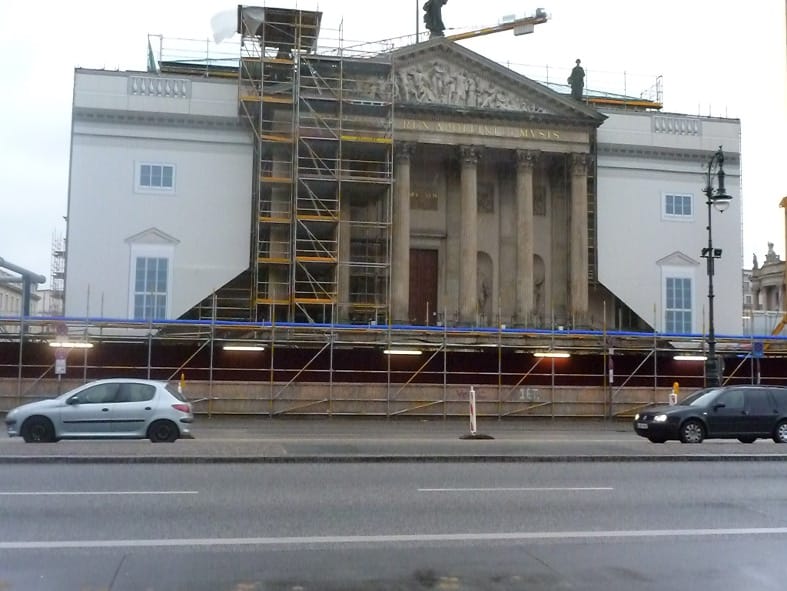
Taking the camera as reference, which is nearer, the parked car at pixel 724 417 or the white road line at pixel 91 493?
the white road line at pixel 91 493

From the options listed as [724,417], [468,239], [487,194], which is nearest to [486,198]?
[487,194]

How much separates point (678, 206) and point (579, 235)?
6142 millimetres

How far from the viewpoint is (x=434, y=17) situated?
46.8 m

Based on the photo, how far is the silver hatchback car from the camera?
64.7 feet

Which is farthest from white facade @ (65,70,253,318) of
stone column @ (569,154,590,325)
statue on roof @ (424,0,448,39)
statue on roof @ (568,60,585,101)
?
statue on roof @ (568,60,585,101)

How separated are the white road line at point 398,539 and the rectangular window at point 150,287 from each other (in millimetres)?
32737

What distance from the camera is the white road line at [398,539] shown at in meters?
8.89

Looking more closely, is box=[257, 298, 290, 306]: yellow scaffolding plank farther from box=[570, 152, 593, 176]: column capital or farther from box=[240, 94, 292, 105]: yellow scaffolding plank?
box=[570, 152, 593, 176]: column capital

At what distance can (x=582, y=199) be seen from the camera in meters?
45.2

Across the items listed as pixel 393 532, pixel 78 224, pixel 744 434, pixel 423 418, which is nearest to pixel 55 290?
pixel 78 224

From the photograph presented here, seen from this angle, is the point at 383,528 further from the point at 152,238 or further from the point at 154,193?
the point at 154,193

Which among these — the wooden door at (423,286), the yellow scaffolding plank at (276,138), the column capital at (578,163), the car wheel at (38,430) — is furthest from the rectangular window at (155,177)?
the car wheel at (38,430)

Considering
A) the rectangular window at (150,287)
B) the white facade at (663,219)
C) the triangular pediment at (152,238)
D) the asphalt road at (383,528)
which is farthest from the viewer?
the white facade at (663,219)

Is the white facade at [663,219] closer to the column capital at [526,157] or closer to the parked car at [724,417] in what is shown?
the column capital at [526,157]
